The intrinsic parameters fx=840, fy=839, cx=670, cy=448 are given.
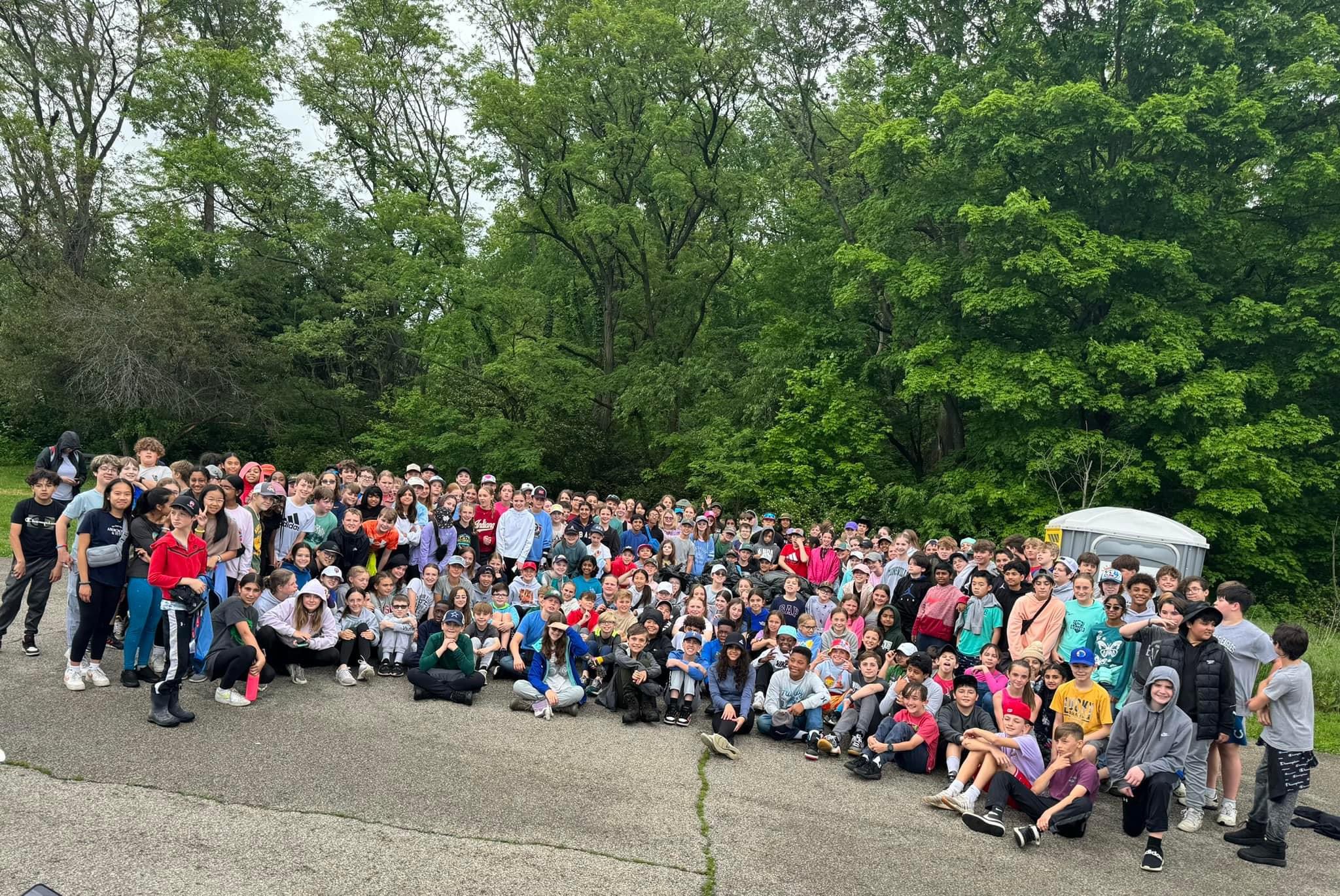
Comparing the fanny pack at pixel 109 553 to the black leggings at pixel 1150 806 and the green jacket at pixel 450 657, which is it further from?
the black leggings at pixel 1150 806

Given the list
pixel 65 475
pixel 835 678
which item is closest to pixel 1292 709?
pixel 835 678

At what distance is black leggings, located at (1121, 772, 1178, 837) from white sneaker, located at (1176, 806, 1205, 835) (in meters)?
0.35

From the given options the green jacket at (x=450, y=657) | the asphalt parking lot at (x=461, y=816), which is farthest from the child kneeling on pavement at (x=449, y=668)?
the asphalt parking lot at (x=461, y=816)

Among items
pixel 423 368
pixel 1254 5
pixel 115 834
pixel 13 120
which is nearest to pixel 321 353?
pixel 423 368

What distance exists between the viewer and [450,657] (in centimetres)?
820

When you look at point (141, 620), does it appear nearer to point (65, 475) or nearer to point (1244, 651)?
point (65, 475)

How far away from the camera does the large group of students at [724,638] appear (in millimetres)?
6363

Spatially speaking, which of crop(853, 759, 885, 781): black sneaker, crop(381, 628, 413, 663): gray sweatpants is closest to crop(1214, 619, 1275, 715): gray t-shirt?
crop(853, 759, 885, 781): black sneaker

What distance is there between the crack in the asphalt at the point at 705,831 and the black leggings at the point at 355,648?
3620 mm

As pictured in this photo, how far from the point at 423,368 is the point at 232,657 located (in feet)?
74.3

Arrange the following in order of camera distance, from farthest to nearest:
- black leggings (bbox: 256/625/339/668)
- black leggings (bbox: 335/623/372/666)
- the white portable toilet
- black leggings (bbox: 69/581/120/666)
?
the white portable toilet → black leggings (bbox: 335/623/372/666) → black leggings (bbox: 256/625/339/668) → black leggings (bbox: 69/581/120/666)

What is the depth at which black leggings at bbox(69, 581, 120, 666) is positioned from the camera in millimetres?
6938

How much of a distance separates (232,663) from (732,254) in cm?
2037

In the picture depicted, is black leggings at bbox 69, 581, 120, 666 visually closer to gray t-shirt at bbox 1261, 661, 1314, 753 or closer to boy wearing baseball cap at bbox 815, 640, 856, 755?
boy wearing baseball cap at bbox 815, 640, 856, 755
